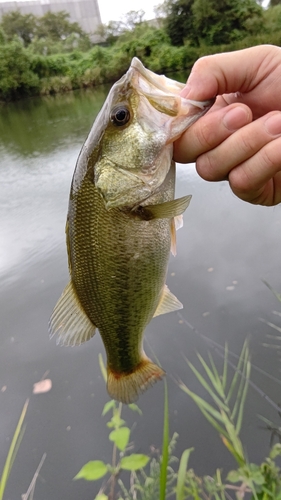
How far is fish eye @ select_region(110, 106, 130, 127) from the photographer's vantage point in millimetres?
1258

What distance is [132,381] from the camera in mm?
1630

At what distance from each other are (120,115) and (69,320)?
799 millimetres

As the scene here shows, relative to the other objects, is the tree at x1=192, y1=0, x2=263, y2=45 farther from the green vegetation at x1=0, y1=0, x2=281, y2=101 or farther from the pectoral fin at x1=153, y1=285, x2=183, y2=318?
the pectoral fin at x1=153, y1=285, x2=183, y2=318

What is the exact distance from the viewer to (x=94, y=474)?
1.71 metres

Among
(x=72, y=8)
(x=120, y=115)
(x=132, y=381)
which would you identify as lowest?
(x=132, y=381)

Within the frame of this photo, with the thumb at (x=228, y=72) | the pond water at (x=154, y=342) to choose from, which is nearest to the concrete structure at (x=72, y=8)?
the pond water at (x=154, y=342)

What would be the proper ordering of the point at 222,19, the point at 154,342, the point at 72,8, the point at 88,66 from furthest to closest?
1. the point at 72,8
2. the point at 88,66
3. the point at 222,19
4. the point at 154,342

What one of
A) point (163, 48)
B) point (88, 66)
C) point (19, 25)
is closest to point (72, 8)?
point (19, 25)

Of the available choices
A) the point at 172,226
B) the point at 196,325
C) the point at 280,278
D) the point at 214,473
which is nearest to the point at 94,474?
the point at 214,473

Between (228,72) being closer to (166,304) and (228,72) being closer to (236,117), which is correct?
(236,117)

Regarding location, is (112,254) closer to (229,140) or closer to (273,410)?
(229,140)

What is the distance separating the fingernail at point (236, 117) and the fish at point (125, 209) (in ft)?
0.24

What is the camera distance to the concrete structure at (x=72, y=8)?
8488cm

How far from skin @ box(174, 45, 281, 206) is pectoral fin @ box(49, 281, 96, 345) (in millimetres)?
694
